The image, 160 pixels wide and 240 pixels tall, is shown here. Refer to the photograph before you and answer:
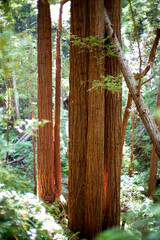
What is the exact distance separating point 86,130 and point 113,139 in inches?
21.3

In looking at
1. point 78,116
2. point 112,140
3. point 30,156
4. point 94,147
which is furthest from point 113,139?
point 30,156

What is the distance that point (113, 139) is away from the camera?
3771 mm

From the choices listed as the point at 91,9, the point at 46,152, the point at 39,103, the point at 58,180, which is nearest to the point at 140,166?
the point at 58,180

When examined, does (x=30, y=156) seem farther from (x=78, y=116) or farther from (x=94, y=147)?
(x=94, y=147)

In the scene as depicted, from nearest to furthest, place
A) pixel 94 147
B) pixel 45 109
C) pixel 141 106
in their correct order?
1. pixel 141 106
2. pixel 94 147
3. pixel 45 109

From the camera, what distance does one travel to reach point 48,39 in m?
5.22

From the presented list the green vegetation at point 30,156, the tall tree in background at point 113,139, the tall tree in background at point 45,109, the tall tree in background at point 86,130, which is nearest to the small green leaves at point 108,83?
the green vegetation at point 30,156

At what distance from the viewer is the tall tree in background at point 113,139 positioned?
375cm

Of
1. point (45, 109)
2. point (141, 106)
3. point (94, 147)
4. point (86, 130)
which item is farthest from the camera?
point (45, 109)

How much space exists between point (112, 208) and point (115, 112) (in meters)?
1.81

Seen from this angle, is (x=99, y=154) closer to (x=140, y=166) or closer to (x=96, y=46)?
(x=96, y=46)

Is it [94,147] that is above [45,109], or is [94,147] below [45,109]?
below

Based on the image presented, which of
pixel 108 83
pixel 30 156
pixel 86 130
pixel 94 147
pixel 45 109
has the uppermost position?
pixel 108 83

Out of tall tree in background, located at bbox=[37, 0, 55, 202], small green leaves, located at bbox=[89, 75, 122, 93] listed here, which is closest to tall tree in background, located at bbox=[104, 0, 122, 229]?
small green leaves, located at bbox=[89, 75, 122, 93]
